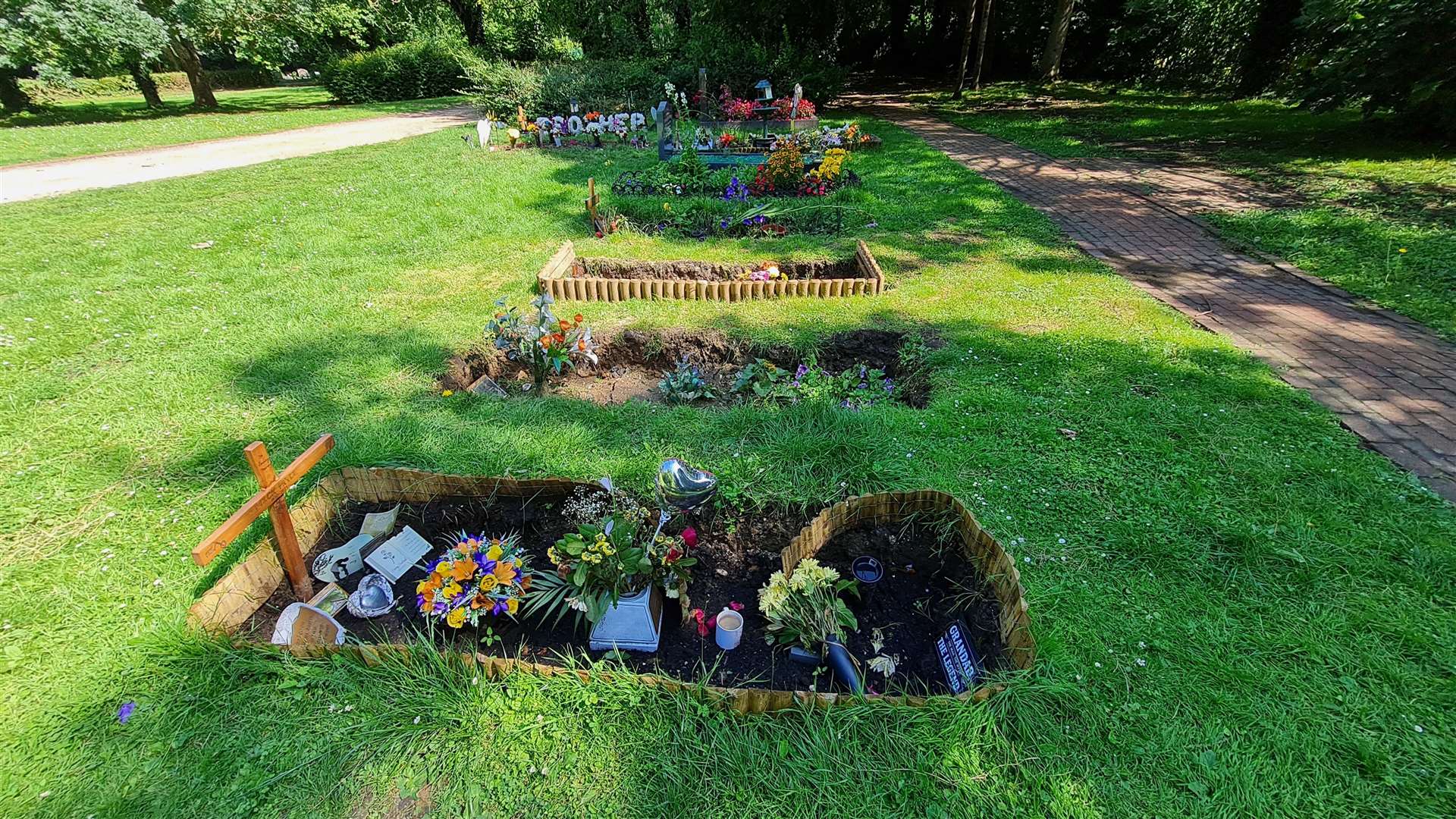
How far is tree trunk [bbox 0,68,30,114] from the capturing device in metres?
16.8

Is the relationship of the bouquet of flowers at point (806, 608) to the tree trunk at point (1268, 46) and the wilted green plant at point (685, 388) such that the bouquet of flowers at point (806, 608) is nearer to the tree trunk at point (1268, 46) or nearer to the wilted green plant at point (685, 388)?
the wilted green plant at point (685, 388)

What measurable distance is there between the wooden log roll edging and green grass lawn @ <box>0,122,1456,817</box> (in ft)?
0.77

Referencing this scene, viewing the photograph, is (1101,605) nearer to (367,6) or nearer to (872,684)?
(872,684)

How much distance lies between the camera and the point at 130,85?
25.4 meters

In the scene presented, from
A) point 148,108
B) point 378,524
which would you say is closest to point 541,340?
point 378,524

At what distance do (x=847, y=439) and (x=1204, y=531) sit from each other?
1.71 m

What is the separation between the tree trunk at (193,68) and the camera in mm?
17047

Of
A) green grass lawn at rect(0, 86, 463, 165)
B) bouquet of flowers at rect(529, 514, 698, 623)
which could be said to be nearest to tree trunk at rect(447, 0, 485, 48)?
green grass lawn at rect(0, 86, 463, 165)

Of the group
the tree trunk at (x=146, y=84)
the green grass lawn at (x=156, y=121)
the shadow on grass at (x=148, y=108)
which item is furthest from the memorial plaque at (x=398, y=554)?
the tree trunk at (x=146, y=84)

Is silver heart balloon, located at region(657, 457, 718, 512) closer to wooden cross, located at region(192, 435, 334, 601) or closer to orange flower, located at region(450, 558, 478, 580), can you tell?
orange flower, located at region(450, 558, 478, 580)

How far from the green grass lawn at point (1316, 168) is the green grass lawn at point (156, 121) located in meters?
17.1

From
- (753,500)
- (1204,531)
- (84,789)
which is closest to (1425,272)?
(1204,531)

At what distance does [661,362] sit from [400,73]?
23062 millimetres

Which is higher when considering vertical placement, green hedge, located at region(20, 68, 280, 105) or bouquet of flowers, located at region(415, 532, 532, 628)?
green hedge, located at region(20, 68, 280, 105)
